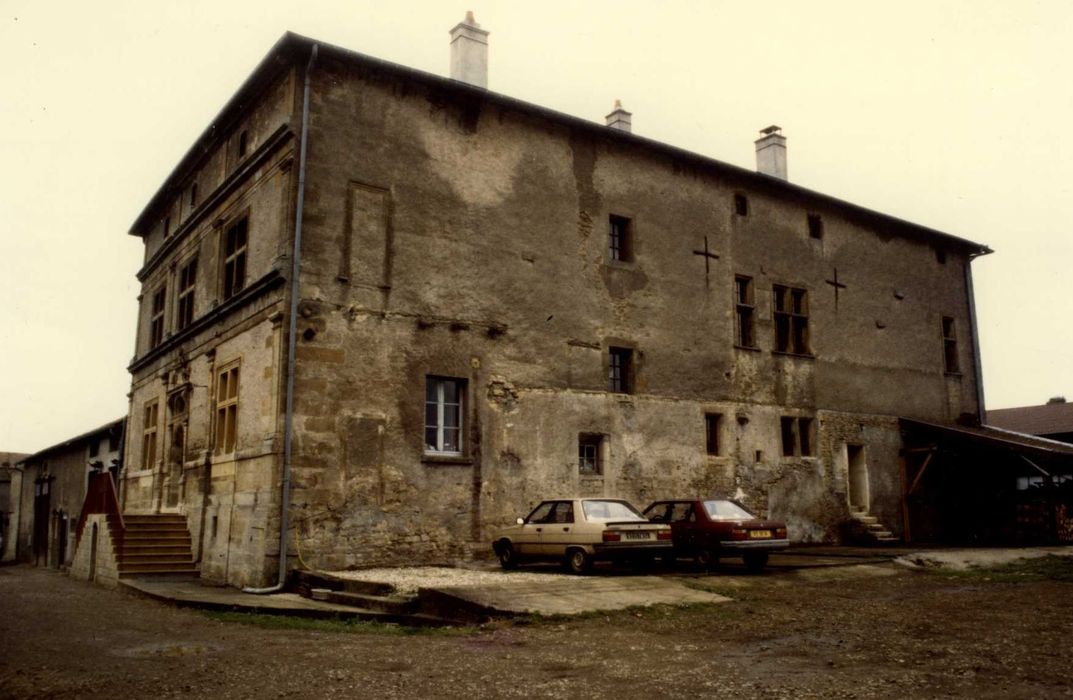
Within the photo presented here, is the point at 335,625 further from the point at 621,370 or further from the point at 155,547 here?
the point at 621,370

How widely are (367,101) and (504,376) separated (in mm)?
6019

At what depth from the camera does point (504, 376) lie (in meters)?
18.1

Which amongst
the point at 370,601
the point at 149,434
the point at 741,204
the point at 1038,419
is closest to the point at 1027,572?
the point at 741,204

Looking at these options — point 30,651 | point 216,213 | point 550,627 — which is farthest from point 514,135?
point 30,651

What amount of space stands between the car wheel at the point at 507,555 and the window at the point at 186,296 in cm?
1021

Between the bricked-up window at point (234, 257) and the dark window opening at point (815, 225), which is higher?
the dark window opening at point (815, 225)

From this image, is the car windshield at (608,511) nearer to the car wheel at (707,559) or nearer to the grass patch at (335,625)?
the car wheel at (707,559)

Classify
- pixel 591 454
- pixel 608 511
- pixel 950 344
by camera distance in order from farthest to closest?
pixel 950 344, pixel 591 454, pixel 608 511

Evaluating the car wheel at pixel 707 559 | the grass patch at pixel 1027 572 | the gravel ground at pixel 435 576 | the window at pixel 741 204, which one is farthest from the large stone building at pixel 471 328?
the grass patch at pixel 1027 572

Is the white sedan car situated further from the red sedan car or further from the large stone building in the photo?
the large stone building

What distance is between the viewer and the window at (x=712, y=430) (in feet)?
69.6

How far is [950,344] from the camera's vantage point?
27391mm

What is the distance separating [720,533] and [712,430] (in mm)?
5951

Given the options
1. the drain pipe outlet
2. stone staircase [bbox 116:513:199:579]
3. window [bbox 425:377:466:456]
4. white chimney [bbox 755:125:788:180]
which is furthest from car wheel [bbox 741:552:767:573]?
white chimney [bbox 755:125:788:180]
